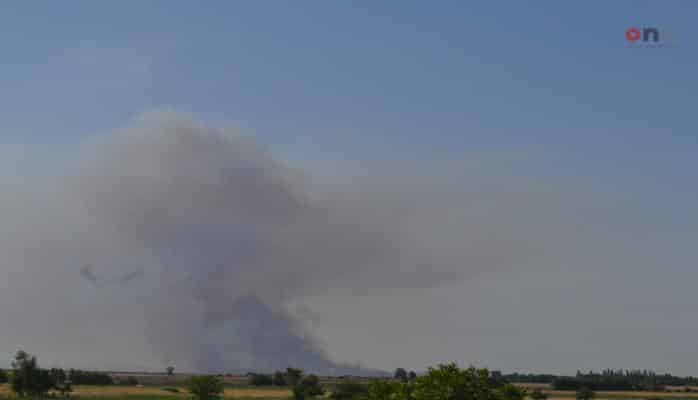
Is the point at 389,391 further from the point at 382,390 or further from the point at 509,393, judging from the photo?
the point at 509,393

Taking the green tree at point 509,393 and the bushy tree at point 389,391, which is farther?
the bushy tree at point 389,391

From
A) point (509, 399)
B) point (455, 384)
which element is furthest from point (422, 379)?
point (509, 399)

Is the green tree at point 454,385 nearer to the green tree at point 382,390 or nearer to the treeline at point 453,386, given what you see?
the treeline at point 453,386

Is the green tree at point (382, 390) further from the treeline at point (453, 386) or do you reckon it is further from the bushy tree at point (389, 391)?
the treeline at point (453, 386)

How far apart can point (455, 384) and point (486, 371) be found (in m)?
2.74

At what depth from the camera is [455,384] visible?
63.8m

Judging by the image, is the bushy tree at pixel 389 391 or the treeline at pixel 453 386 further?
the bushy tree at pixel 389 391

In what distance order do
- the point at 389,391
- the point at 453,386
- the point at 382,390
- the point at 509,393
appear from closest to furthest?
the point at 453,386, the point at 509,393, the point at 389,391, the point at 382,390

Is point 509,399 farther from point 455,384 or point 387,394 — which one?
point 387,394

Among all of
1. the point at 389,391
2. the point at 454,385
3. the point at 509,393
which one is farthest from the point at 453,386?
Result: the point at 389,391

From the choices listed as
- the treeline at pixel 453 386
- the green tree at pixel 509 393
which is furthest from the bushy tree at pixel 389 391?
the green tree at pixel 509 393

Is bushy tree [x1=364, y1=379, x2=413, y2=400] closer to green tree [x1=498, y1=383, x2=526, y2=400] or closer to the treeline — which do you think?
the treeline

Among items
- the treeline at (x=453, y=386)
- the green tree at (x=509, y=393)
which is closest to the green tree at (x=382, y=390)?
the treeline at (x=453, y=386)

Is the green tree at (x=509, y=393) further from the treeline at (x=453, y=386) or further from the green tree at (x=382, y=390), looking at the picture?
the green tree at (x=382, y=390)
